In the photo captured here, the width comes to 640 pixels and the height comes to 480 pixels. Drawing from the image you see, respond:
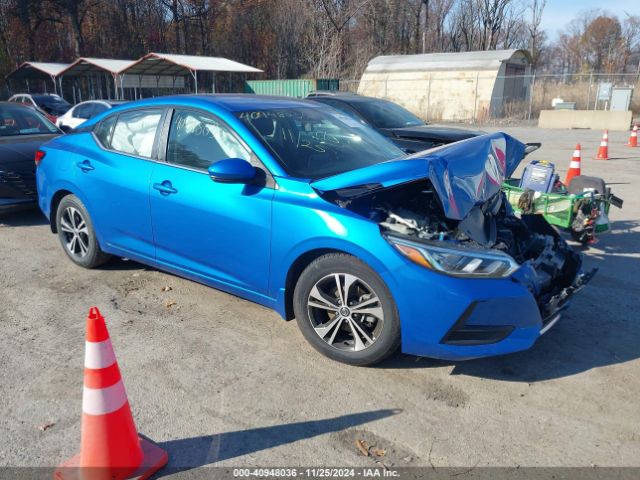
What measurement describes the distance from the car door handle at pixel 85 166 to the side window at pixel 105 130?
22 centimetres

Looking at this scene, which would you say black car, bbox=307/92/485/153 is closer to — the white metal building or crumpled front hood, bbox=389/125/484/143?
crumpled front hood, bbox=389/125/484/143

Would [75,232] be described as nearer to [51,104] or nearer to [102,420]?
[102,420]

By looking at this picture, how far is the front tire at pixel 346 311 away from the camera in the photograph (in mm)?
3312

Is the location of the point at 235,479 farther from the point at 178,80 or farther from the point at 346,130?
the point at 178,80

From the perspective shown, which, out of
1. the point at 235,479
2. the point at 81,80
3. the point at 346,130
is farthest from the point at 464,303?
the point at 81,80

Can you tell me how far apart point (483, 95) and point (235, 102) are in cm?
2799

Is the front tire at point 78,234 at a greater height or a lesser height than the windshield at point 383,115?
lesser

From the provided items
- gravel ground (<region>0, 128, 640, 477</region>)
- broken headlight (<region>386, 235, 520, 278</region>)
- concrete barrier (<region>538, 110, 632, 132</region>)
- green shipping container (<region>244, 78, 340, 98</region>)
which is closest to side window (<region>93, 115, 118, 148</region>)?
gravel ground (<region>0, 128, 640, 477</region>)

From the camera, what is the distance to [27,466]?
263cm

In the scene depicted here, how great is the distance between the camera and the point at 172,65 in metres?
30.4

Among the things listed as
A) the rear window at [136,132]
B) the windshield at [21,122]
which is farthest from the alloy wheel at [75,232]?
the windshield at [21,122]

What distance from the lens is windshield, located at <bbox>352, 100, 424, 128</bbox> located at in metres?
9.46

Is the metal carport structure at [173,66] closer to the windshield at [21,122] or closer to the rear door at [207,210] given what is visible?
the windshield at [21,122]

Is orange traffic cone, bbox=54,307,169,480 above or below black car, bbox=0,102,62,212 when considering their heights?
below
